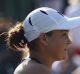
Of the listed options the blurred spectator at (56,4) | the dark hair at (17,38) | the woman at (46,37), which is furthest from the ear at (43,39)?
the blurred spectator at (56,4)

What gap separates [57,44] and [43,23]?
0.69 feet

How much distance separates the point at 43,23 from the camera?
177 inches

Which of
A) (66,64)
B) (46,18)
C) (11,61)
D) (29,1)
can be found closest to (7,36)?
(46,18)

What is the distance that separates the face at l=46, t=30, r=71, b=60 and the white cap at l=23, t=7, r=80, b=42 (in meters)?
0.06

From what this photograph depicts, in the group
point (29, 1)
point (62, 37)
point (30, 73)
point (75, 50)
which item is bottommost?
point (30, 73)

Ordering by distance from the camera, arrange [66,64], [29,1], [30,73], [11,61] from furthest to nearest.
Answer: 1. [29,1]
2. [66,64]
3. [11,61]
4. [30,73]

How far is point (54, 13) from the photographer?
4.54 m

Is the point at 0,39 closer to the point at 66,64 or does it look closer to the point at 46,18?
the point at 46,18

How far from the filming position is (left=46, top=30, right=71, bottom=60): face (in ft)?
14.7

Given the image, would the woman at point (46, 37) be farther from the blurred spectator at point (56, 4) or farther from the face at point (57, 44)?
the blurred spectator at point (56, 4)

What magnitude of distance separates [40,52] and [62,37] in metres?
0.22

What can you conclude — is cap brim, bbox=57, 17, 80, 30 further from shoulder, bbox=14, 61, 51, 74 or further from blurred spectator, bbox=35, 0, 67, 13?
blurred spectator, bbox=35, 0, 67, 13

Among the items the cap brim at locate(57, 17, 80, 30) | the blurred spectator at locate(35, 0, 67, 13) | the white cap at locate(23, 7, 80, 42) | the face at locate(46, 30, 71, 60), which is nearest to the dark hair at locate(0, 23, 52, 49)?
the white cap at locate(23, 7, 80, 42)

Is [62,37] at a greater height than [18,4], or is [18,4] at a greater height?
[18,4]
